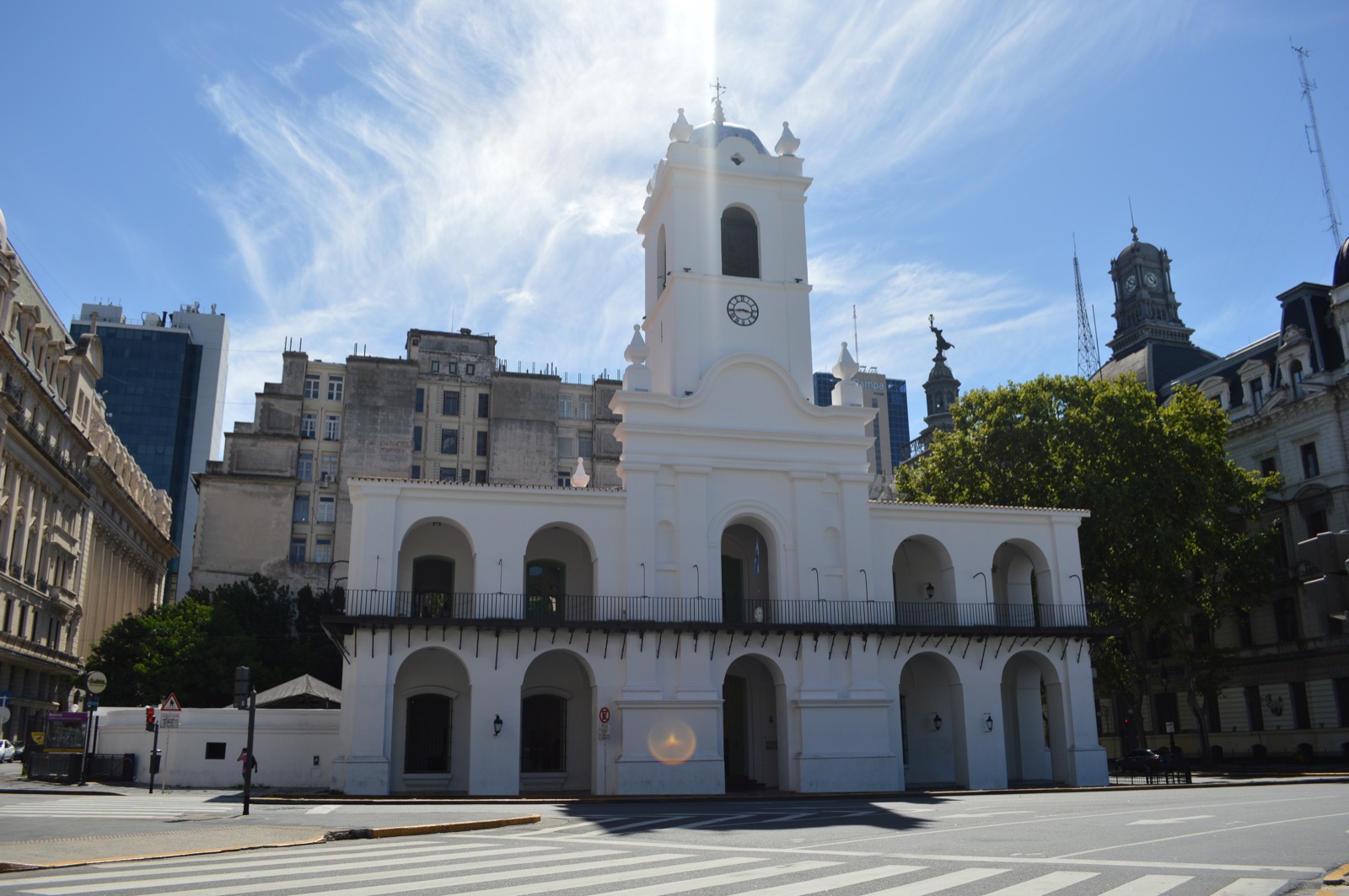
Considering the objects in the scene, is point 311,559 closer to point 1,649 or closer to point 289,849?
point 1,649

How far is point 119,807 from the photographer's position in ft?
73.6

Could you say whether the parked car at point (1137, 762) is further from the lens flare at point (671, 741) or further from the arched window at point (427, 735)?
the arched window at point (427, 735)

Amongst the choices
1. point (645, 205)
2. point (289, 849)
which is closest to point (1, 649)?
point (645, 205)

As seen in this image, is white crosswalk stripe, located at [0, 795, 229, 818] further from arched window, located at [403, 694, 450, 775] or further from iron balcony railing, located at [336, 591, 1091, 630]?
arched window, located at [403, 694, 450, 775]

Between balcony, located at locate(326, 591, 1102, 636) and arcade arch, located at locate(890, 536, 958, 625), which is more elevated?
arcade arch, located at locate(890, 536, 958, 625)

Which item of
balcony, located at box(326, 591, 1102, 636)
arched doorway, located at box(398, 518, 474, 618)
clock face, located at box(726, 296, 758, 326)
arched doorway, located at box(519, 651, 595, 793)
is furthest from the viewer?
clock face, located at box(726, 296, 758, 326)

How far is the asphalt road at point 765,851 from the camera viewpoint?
1097 centimetres

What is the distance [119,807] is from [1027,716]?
27.8 m

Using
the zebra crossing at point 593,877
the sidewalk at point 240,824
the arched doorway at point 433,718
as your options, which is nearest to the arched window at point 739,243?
the arched doorway at point 433,718

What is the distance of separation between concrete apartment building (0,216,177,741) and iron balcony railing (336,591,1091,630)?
73.1 ft

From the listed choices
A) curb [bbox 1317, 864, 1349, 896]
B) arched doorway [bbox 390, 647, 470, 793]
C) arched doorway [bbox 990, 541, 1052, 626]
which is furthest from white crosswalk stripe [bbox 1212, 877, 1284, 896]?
arched doorway [bbox 990, 541, 1052, 626]

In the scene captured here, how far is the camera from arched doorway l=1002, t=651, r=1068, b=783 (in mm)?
35656

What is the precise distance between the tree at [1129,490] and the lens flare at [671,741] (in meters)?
19.7

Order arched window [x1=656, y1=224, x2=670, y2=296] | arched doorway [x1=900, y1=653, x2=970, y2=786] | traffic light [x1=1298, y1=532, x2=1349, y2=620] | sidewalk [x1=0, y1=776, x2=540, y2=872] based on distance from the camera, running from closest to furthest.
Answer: traffic light [x1=1298, y1=532, x2=1349, y2=620], sidewalk [x1=0, y1=776, x2=540, y2=872], arched doorway [x1=900, y1=653, x2=970, y2=786], arched window [x1=656, y1=224, x2=670, y2=296]
